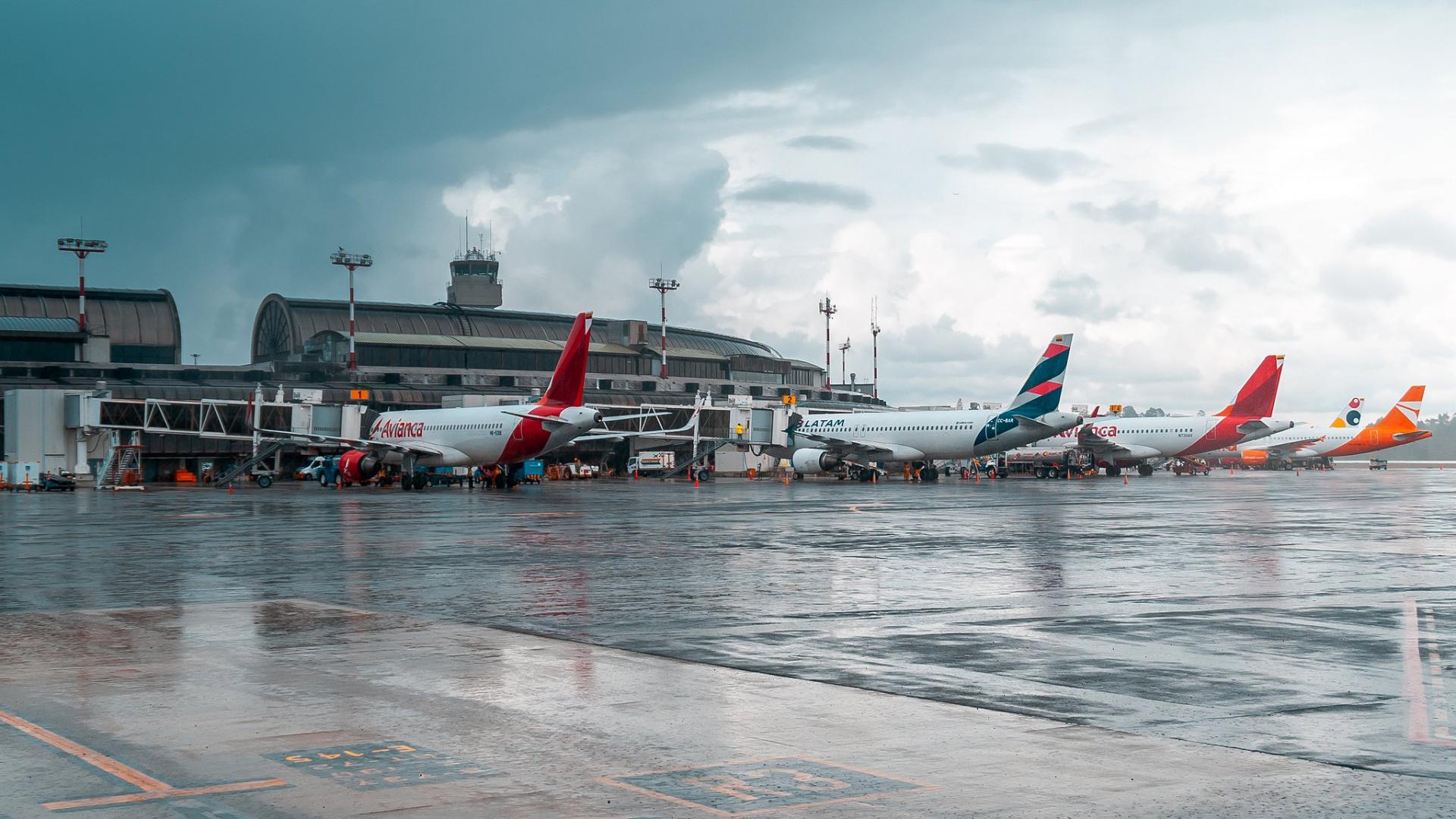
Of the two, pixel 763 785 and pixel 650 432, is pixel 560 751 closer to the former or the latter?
pixel 763 785

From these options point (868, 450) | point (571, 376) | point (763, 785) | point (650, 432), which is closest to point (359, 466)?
point (571, 376)

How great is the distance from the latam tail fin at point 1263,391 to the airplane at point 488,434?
42720 millimetres

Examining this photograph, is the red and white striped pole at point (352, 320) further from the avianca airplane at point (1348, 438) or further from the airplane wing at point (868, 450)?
the avianca airplane at point (1348, 438)

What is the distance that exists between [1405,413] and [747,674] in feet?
345

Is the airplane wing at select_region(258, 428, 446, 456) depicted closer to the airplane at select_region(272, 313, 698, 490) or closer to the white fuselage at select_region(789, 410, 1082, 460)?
the airplane at select_region(272, 313, 698, 490)

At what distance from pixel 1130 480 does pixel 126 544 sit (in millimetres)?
61120

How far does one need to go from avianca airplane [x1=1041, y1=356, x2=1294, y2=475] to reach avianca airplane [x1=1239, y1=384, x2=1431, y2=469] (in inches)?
915

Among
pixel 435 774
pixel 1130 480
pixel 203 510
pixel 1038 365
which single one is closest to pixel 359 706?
pixel 435 774

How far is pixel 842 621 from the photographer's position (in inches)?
600

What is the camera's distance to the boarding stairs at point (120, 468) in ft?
236

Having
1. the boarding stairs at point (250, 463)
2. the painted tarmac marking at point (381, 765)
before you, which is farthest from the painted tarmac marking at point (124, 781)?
the boarding stairs at point (250, 463)

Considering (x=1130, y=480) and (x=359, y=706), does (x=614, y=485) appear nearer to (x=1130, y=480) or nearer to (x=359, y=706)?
(x=1130, y=480)

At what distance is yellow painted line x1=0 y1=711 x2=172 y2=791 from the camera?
300 inches

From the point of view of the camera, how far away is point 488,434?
60.4m
